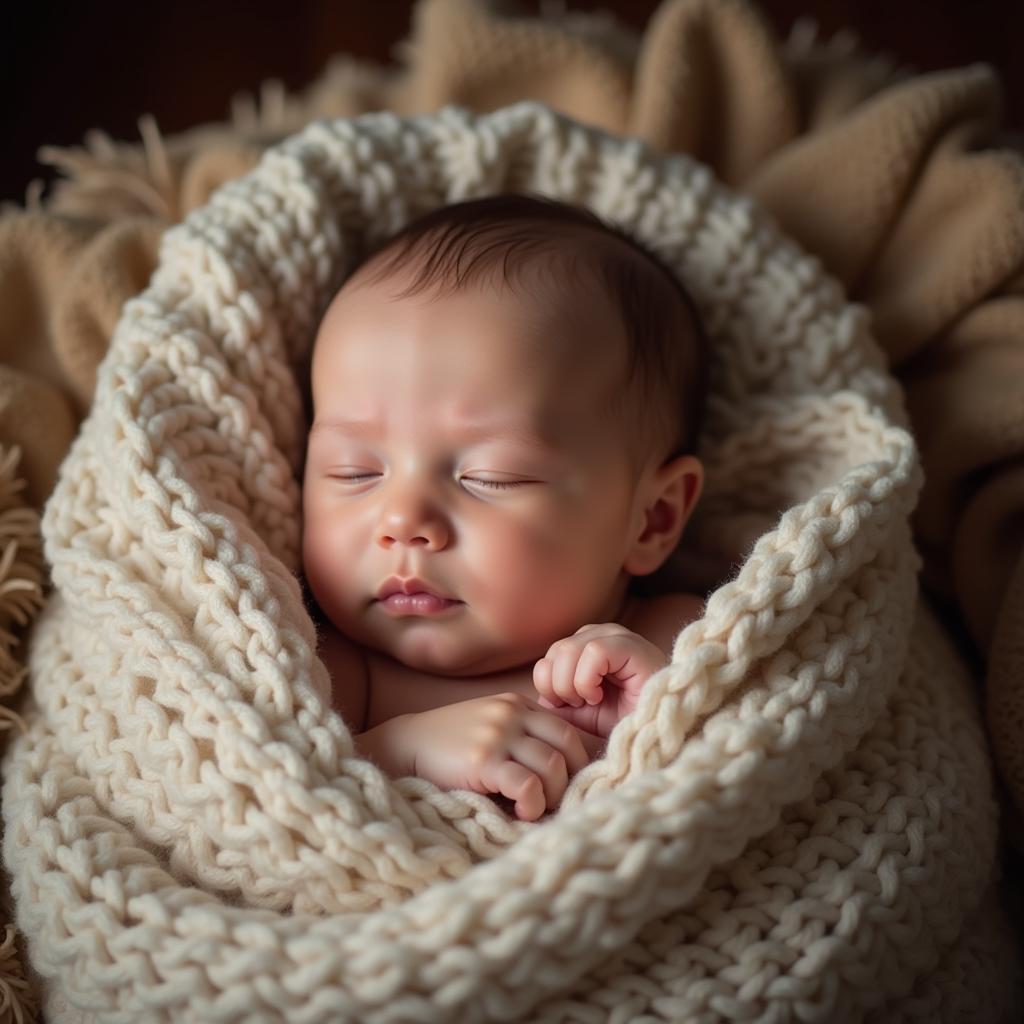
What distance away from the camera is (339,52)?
2.07 m

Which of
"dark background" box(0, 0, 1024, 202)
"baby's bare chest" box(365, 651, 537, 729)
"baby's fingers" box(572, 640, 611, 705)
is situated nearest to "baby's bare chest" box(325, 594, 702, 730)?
"baby's bare chest" box(365, 651, 537, 729)

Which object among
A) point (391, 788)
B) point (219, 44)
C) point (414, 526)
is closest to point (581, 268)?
point (414, 526)

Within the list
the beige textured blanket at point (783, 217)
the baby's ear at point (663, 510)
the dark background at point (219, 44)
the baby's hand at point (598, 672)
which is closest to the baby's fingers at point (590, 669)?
the baby's hand at point (598, 672)

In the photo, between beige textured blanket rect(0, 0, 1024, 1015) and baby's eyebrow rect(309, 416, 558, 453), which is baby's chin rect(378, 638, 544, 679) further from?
beige textured blanket rect(0, 0, 1024, 1015)

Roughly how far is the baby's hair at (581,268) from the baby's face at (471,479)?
4cm

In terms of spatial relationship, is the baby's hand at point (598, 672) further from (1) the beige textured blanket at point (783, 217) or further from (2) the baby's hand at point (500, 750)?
(1) the beige textured blanket at point (783, 217)

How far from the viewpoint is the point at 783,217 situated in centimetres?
145

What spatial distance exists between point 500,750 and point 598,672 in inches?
4.2

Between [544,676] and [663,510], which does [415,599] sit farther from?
[663,510]

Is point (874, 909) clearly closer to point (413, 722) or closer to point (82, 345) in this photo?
point (413, 722)

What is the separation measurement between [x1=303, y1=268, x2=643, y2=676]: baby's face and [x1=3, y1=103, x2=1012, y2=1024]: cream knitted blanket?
0.31 ft

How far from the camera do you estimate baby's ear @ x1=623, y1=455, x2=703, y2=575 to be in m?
1.18

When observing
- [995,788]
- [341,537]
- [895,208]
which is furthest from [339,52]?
[995,788]

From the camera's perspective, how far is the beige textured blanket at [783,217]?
1292 mm
